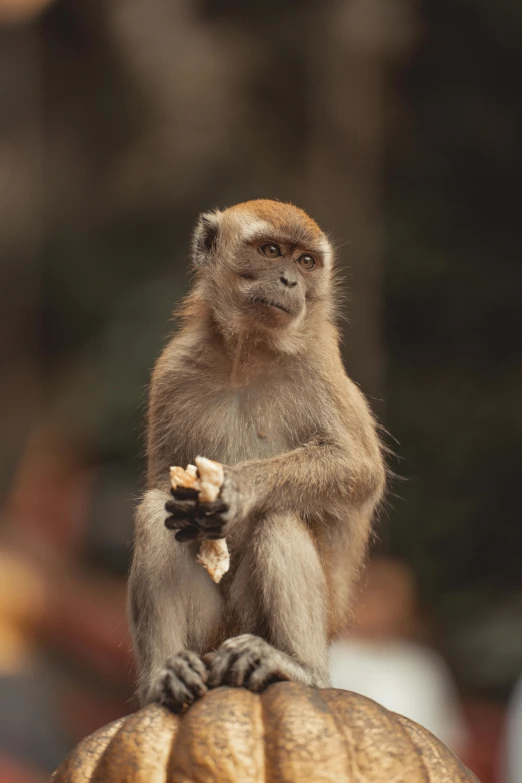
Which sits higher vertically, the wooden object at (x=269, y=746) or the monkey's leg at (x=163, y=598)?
the monkey's leg at (x=163, y=598)

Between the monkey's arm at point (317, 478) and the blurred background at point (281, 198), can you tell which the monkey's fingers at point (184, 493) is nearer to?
the monkey's arm at point (317, 478)

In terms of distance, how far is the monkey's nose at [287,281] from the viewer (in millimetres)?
4473

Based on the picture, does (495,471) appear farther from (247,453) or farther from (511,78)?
(247,453)

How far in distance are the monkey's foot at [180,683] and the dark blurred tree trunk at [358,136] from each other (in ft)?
15.3

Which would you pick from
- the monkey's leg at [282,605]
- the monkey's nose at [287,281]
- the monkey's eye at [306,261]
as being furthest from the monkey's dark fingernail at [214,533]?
the monkey's eye at [306,261]

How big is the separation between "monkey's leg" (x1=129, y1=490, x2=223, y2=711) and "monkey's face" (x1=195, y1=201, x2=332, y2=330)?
2.94ft

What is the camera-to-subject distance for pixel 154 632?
4164 millimetres

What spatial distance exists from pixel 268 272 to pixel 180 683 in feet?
5.71

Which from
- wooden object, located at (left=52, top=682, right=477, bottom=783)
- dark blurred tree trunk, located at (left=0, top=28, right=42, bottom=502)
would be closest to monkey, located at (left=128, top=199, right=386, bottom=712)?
wooden object, located at (left=52, top=682, right=477, bottom=783)

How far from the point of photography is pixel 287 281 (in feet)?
14.7

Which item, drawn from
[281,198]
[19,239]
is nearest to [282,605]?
[281,198]

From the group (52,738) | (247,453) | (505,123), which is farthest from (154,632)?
(505,123)

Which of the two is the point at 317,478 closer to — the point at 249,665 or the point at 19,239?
the point at 249,665

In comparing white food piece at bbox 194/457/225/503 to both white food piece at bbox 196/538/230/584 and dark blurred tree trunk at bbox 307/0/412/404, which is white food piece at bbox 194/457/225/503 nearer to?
white food piece at bbox 196/538/230/584
